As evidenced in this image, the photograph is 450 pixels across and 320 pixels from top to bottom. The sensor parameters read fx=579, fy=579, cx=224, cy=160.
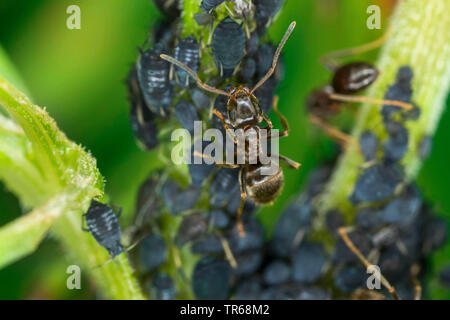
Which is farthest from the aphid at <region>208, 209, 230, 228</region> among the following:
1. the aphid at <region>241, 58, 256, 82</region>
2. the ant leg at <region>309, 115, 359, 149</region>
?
the ant leg at <region>309, 115, 359, 149</region>

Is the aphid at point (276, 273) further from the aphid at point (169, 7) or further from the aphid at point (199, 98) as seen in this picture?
the aphid at point (169, 7)

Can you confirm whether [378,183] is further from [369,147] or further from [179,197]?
[179,197]

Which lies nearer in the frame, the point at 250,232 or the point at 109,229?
the point at 109,229

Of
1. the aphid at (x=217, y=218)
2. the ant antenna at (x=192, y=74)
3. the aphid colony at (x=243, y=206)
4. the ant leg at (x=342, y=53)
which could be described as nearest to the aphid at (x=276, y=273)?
the aphid colony at (x=243, y=206)

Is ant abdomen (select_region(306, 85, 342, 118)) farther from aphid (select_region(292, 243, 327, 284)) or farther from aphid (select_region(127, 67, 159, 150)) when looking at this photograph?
aphid (select_region(127, 67, 159, 150))

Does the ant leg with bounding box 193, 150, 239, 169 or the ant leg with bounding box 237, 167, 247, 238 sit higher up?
the ant leg with bounding box 193, 150, 239, 169

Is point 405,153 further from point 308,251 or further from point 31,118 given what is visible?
point 31,118

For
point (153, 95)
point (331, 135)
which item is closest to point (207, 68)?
point (153, 95)
